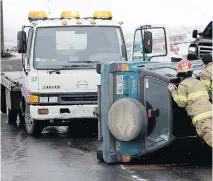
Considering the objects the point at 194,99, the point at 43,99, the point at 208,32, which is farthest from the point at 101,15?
the point at 208,32

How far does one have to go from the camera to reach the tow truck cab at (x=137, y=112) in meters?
8.24

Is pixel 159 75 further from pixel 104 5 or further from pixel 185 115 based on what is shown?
pixel 104 5

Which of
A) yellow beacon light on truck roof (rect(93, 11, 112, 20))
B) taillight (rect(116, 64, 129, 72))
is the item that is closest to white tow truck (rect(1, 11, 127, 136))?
yellow beacon light on truck roof (rect(93, 11, 112, 20))

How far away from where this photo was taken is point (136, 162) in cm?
905

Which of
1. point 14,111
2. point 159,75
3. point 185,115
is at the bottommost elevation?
point 14,111

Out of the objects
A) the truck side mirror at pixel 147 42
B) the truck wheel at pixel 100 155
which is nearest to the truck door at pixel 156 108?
the truck wheel at pixel 100 155

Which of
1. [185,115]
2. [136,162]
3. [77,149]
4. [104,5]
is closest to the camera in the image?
[185,115]

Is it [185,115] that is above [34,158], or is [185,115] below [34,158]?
above

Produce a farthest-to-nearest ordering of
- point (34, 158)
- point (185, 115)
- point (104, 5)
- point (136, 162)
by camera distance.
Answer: point (104, 5) → point (34, 158) → point (136, 162) → point (185, 115)

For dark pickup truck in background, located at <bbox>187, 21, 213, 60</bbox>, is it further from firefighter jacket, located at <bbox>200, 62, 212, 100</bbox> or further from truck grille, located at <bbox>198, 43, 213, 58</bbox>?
firefighter jacket, located at <bbox>200, 62, 212, 100</bbox>

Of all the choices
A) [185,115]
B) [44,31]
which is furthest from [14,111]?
[185,115]

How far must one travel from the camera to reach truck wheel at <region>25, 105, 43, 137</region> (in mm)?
11750

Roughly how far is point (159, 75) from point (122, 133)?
944 mm

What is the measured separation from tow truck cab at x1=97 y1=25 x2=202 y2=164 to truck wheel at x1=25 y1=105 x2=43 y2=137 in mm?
2839
